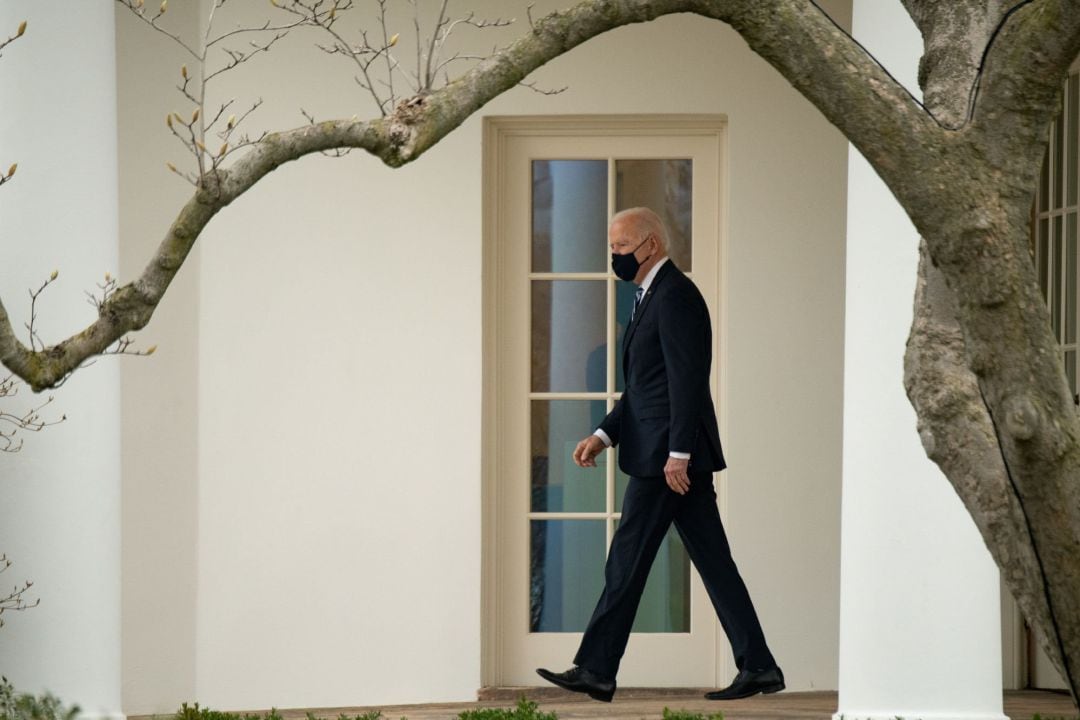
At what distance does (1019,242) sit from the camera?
2.76m

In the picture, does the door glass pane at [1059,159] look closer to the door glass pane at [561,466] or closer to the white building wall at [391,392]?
the white building wall at [391,392]

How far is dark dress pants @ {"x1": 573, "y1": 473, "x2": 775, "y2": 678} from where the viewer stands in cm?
546

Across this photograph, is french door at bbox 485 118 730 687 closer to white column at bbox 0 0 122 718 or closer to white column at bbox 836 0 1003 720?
white column at bbox 836 0 1003 720

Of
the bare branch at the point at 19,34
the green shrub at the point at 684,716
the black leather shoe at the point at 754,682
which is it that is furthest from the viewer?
the green shrub at the point at 684,716

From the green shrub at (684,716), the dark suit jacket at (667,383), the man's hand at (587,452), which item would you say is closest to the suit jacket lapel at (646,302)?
the dark suit jacket at (667,383)

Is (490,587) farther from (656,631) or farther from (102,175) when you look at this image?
(102,175)

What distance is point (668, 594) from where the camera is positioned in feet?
23.7

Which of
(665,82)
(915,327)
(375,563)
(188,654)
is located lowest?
(188,654)

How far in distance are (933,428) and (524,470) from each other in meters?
4.40

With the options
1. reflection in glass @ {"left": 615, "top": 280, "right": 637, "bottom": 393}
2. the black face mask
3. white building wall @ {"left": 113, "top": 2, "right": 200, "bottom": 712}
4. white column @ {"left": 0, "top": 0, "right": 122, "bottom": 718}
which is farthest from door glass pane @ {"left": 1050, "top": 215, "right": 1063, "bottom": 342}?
white column @ {"left": 0, "top": 0, "right": 122, "bottom": 718}

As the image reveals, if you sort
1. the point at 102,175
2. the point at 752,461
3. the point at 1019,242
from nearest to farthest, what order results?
the point at 1019,242 < the point at 102,175 < the point at 752,461

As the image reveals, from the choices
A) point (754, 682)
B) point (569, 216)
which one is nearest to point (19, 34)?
point (754, 682)

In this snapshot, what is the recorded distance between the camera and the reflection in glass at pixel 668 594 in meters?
7.19

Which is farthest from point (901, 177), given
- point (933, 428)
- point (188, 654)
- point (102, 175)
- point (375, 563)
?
point (188, 654)
